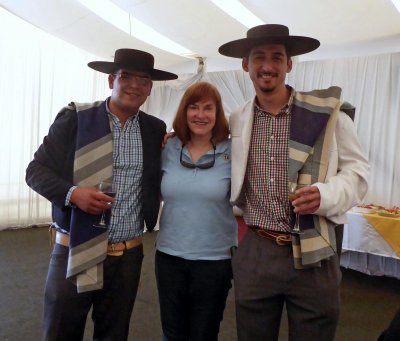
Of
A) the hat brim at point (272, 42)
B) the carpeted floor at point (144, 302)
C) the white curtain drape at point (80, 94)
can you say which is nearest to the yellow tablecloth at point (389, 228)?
the carpeted floor at point (144, 302)

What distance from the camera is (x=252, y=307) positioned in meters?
1.45

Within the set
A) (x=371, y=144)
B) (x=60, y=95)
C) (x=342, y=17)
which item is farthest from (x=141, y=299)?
(x=60, y=95)

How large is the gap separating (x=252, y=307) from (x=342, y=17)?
3.46 meters

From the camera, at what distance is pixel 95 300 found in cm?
161

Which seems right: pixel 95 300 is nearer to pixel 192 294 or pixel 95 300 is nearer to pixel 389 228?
pixel 192 294

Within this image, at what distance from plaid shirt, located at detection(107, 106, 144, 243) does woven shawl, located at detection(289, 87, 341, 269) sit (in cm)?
69

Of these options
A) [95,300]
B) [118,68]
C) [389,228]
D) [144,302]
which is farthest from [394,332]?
[389,228]

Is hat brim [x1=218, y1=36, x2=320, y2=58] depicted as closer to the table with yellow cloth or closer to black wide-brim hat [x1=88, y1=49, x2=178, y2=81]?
black wide-brim hat [x1=88, y1=49, x2=178, y2=81]

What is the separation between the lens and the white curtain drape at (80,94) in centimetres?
411

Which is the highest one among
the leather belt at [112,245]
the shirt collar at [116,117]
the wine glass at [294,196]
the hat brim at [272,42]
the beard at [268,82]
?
the hat brim at [272,42]

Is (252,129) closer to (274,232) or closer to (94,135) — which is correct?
(274,232)

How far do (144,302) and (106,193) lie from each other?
1.93 m

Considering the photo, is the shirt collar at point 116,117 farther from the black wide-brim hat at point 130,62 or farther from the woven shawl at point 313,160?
the woven shawl at point 313,160

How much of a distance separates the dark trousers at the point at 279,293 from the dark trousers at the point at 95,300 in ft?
1.66
